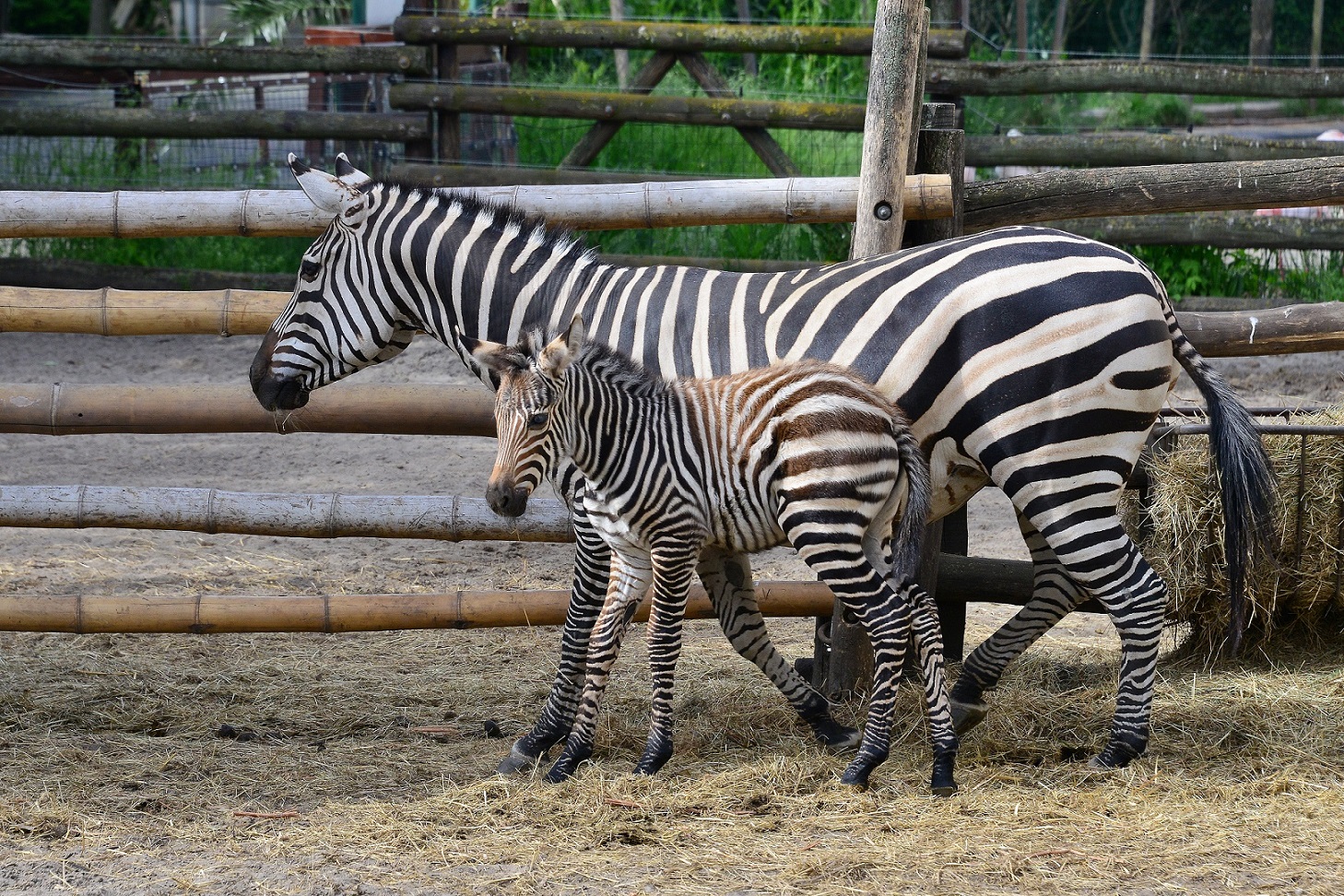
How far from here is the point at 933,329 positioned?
407 centimetres

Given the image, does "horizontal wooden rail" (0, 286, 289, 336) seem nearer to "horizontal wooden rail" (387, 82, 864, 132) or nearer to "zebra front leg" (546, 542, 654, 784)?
"zebra front leg" (546, 542, 654, 784)

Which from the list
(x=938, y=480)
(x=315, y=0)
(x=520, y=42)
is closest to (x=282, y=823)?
(x=938, y=480)

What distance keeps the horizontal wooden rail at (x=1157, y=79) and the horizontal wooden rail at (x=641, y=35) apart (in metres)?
0.55

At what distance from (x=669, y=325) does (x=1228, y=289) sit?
729 centimetres

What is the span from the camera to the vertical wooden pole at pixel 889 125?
15.1 ft

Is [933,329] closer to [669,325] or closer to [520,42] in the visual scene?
[669,325]

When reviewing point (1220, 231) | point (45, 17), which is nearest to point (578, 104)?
point (1220, 231)

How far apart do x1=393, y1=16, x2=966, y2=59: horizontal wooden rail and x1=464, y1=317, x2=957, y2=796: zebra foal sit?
6475 millimetres

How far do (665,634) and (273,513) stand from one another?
1716 millimetres

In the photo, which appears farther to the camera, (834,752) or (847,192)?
(847,192)

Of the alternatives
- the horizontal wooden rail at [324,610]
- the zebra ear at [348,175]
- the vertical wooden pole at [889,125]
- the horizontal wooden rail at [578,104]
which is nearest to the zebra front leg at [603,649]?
the horizontal wooden rail at [324,610]

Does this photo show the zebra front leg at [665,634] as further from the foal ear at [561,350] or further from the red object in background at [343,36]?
the red object in background at [343,36]


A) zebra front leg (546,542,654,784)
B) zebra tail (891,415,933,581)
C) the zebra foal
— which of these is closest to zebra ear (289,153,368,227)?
the zebra foal

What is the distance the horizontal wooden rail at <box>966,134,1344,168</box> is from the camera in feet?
32.1
